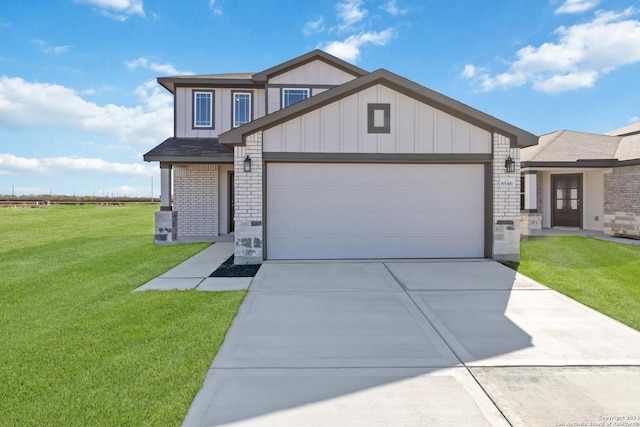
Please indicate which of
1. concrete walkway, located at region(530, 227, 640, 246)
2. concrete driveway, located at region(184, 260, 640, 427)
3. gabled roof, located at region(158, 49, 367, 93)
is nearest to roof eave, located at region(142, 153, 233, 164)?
gabled roof, located at region(158, 49, 367, 93)

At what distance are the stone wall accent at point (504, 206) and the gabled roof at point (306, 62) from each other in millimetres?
6254

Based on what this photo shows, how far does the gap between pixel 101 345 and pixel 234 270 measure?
12.7 feet

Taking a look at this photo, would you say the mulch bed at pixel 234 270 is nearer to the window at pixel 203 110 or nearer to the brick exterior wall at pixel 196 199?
the brick exterior wall at pixel 196 199

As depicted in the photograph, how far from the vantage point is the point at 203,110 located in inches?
528

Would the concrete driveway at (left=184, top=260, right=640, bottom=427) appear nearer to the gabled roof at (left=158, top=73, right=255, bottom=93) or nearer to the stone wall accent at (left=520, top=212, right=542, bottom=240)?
the stone wall accent at (left=520, top=212, right=542, bottom=240)

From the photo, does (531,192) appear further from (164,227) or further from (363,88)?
(164,227)

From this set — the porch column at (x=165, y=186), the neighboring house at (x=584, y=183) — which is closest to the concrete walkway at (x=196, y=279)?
the porch column at (x=165, y=186)

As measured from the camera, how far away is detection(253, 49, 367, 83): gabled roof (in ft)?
40.7

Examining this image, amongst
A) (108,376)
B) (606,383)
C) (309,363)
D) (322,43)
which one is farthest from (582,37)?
(108,376)

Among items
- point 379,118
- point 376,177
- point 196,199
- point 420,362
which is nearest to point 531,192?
point 376,177

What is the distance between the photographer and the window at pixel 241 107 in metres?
13.4

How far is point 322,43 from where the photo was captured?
1348 centimetres

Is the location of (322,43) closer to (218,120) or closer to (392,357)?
(218,120)

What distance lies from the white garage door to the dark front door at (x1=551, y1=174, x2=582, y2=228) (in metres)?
9.05
